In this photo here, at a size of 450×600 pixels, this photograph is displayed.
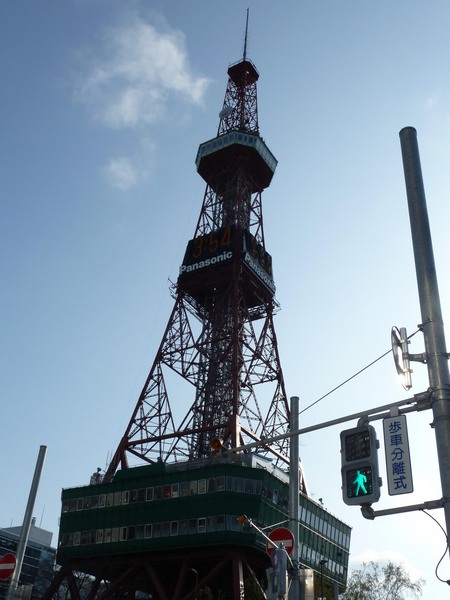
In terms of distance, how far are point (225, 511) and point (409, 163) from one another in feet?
227

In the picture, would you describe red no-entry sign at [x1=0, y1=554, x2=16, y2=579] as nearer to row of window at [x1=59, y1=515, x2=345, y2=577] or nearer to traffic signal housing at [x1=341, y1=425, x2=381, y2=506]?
traffic signal housing at [x1=341, y1=425, x2=381, y2=506]

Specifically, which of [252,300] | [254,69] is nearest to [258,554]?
[252,300]

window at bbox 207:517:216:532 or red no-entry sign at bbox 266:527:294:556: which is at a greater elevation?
window at bbox 207:517:216:532

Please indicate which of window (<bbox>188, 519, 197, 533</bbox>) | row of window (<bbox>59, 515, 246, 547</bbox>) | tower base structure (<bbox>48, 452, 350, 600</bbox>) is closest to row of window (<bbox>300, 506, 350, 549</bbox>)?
tower base structure (<bbox>48, 452, 350, 600</bbox>)

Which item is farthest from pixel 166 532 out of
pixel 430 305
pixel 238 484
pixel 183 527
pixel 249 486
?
pixel 430 305

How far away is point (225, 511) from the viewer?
7838cm

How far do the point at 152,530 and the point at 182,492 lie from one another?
594 centimetres

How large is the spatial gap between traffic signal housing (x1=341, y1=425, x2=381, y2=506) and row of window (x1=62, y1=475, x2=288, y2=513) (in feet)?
222

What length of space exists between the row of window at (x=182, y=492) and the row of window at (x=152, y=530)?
306 cm

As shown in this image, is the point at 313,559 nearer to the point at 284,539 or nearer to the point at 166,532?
the point at 166,532

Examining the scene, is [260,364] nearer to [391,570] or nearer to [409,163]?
[391,570]

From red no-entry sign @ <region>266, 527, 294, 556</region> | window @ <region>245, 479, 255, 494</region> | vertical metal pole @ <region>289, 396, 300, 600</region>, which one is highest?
window @ <region>245, 479, 255, 494</region>

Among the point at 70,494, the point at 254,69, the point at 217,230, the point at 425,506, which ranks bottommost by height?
the point at 425,506

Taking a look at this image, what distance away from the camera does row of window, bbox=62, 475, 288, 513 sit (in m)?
80.2
